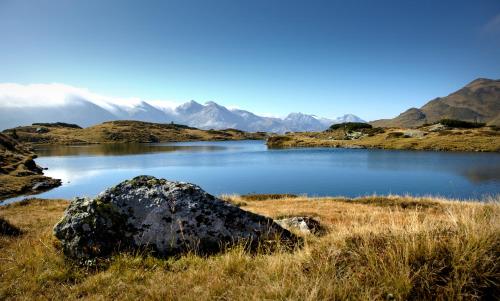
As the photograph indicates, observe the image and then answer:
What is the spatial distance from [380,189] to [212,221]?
4254 cm

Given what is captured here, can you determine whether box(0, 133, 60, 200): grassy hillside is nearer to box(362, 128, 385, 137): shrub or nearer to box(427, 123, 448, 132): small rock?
box(362, 128, 385, 137): shrub

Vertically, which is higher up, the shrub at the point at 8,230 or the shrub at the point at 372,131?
the shrub at the point at 372,131

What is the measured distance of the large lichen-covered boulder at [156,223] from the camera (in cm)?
779

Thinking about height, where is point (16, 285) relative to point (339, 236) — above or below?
below

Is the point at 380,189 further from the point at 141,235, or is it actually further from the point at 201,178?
the point at 141,235

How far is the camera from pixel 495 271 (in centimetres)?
520

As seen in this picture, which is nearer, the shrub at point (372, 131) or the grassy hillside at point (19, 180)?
the grassy hillside at point (19, 180)

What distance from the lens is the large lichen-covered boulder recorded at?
7.79m

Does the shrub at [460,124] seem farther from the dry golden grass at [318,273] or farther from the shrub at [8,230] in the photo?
the shrub at [8,230]

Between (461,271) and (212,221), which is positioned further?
(212,221)

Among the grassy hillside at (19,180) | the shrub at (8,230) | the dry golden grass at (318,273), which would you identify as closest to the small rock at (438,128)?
the grassy hillside at (19,180)

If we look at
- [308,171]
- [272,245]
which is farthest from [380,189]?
[272,245]

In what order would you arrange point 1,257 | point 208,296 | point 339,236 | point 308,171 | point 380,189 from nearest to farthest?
1. point 208,296
2. point 339,236
3. point 1,257
4. point 380,189
5. point 308,171

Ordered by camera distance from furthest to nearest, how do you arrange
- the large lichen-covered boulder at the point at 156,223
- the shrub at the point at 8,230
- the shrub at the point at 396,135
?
the shrub at the point at 396,135 < the shrub at the point at 8,230 < the large lichen-covered boulder at the point at 156,223
